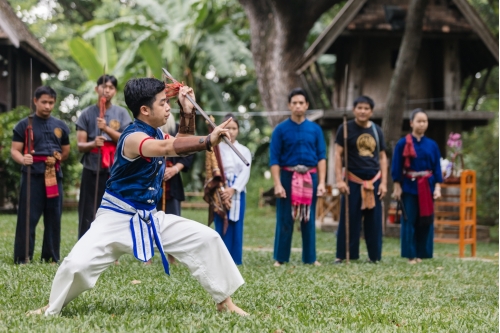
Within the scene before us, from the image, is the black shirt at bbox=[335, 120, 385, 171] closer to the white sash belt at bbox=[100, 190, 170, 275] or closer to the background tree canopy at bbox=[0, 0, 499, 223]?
the white sash belt at bbox=[100, 190, 170, 275]

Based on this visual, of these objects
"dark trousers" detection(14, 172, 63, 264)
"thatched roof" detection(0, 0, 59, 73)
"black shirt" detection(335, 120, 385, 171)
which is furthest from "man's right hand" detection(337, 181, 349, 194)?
"thatched roof" detection(0, 0, 59, 73)

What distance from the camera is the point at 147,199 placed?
5.32m

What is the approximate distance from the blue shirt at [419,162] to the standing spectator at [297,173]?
1.23 m

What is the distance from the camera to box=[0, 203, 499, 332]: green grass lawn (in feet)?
16.2

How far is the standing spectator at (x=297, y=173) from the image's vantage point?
9.30 m

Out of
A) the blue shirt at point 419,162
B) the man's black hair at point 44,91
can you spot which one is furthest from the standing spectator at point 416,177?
the man's black hair at point 44,91

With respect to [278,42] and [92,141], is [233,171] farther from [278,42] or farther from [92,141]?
[278,42]

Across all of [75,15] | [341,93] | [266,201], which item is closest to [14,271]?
[341,93]

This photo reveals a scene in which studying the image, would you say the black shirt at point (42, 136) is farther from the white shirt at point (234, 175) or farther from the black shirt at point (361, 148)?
the black shirt at point (361, 148)

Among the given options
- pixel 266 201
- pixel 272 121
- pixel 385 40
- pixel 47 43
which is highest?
pixel 47 43

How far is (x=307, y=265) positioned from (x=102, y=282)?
317cm

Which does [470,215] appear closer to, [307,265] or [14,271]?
[307,265]

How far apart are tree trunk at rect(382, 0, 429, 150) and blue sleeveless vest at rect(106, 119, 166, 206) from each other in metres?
10.3

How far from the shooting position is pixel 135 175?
526 centimetres
